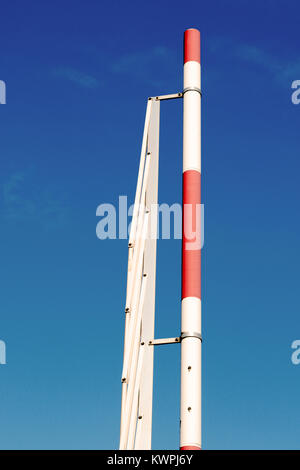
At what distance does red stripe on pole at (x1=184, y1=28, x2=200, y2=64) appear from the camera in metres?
16.3

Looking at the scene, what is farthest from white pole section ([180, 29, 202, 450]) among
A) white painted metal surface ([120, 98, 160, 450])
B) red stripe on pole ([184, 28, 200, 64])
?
white painted metal surface ([120, 98, 160, 450])

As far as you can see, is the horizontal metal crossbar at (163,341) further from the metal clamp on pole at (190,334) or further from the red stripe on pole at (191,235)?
the red stripe on pole at (191,235)

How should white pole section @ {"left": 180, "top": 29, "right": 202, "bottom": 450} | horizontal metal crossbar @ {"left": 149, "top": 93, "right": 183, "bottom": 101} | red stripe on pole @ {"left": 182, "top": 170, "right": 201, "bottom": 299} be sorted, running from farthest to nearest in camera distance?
horizontal metal crossbar @ {"left": 149, "top": 93, "right": 183, "bottom": 101} → red stripe on pole @ {"left": 182, "top": 170, "right": 201, "bottom": 299} → white pole section @ {"left": 180, "top": 29, "right": 202, "bottom": 450}

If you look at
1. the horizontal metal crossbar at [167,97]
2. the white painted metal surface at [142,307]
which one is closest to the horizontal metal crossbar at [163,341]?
the white painted metal surface at [142,307]

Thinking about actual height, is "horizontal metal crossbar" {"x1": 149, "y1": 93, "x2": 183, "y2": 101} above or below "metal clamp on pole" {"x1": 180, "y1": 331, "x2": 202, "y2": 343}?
above

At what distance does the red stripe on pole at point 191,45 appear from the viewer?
16.3 metres

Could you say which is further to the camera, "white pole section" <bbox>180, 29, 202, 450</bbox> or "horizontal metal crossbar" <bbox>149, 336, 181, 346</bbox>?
"horizontal metal crossbar" <bbox>149, 336, 181, 346</bbox>

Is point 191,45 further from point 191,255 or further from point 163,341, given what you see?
point 163,341

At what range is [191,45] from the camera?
54.0ft

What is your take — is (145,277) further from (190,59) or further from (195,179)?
(190,59)

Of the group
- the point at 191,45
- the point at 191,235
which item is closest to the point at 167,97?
the point at 191,45

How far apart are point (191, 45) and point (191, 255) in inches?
218

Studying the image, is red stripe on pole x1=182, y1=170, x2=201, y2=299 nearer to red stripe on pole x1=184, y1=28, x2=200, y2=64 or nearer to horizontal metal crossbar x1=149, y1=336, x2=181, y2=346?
horizontal metal crossbar x1=149, y1=336, x2=181, y2=346

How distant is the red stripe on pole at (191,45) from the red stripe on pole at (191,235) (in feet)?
10.4
